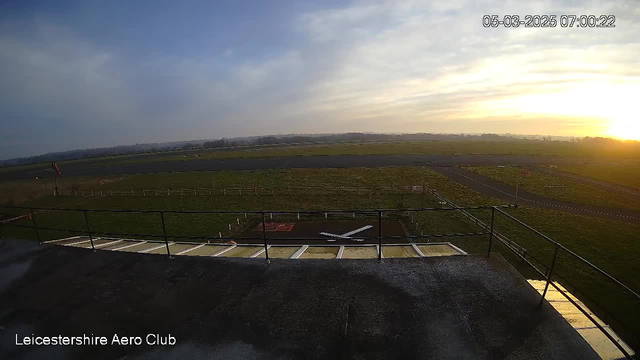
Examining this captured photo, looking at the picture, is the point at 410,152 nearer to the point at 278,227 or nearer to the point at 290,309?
the point at 278,227

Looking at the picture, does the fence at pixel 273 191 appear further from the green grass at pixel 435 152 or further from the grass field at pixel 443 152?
the grass field at pixel 443 152

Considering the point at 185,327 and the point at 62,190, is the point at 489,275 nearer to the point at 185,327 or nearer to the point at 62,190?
the point at 185,327

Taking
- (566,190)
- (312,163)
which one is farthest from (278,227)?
(312,163)

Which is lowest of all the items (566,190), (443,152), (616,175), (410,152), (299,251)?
(616,175)

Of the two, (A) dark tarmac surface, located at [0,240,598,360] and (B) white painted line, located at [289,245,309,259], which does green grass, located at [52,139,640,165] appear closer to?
(B) white painted line, located at [289,245,309,259]

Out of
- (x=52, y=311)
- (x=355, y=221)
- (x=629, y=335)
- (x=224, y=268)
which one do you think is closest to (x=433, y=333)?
(x=224, y=268)

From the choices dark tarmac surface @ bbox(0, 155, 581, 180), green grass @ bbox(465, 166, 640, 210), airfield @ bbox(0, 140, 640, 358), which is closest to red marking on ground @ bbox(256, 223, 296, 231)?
airfield @ bbox(0, 140, 640, 358)

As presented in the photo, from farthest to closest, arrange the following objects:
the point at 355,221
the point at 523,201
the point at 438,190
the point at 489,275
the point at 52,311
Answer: the point at 438,190 → the point at 523,201 → the point at 355,221 → the point at 489,275 → the point at 52,311

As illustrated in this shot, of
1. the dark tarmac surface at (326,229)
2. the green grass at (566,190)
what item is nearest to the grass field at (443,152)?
the green grass at (566,190)
